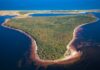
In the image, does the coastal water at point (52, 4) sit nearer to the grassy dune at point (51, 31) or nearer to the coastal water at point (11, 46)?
the grassy dune at point (51, 31)

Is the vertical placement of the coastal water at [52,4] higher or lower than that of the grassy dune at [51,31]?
higher

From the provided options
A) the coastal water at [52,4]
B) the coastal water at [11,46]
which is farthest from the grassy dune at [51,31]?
the coastal water at [52,4]

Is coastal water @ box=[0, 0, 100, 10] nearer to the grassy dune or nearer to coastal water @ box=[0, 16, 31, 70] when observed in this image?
the grassy dune

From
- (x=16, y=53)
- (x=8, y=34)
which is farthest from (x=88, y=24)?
(x=16, y=53)

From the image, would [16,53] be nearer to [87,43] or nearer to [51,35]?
[51,35]

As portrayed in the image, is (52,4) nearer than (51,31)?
No

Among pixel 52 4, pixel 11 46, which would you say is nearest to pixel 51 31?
pixel 11 46

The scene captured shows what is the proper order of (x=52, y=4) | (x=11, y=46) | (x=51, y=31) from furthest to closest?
(x=52, y=4)
(x=51, y=31)
(x=11, y=46)

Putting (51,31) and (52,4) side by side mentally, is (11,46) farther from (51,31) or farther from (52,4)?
(52,4)

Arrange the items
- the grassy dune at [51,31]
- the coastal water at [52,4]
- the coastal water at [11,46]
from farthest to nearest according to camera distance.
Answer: the coastal water at [52,4]
the grassy dune at [51,31]
the coastal water at [11,46]
